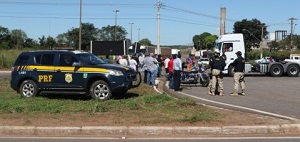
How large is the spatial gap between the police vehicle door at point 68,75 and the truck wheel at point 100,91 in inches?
17.1

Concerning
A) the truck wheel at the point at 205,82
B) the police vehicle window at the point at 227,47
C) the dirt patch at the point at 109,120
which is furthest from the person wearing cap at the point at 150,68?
the police vehicle window at the point at 227,47

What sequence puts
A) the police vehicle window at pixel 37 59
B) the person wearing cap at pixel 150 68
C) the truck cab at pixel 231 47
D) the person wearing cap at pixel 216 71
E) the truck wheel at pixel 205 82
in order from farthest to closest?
1. the truck cab at pixel 231 47
2. the truck wheel at pixel 205 82
3. the person wearing cap at pixel 150 68
4. the person wearing cap at pixel 216 71
5. the police vehicle window at pixel 37 59

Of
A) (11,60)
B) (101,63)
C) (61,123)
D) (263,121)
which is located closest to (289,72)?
(101,63)

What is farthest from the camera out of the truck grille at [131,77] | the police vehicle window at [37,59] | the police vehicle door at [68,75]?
the police vehicle window at [37,59]

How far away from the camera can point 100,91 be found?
13.3 meters

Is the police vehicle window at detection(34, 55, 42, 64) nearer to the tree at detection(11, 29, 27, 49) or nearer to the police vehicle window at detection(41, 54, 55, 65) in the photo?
the police vehicle window at detection(41, 54, 55, 65)

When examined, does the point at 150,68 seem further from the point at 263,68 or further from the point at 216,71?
the point at 263,68

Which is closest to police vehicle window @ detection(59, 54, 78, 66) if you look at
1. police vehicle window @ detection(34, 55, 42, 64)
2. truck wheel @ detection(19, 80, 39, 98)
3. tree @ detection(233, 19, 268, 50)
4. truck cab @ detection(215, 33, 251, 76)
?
police vehicle window @ detection(34, 55, 42, 64)

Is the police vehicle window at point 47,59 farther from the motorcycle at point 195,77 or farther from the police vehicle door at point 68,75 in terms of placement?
the motorcycle at point 195,77

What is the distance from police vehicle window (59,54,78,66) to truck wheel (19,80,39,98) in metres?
1.28

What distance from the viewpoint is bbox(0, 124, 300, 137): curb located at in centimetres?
848

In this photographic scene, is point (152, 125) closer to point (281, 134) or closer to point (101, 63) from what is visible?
point (281, 134)

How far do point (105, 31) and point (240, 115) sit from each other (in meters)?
128

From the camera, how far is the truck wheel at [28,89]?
548 inches
